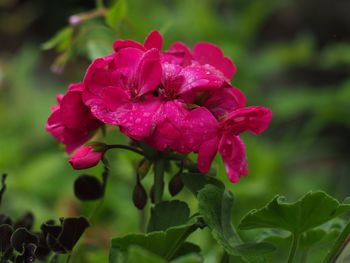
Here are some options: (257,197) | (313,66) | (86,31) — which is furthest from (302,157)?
(86,31)

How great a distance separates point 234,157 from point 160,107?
0.11m

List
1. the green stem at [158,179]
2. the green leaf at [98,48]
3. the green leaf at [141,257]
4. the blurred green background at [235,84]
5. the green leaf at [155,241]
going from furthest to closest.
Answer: the blurred green background at [235,84] → the green leaf at [98,48] → the green stem at [158,179] → the green leaf at [155,241] → the green leaf at [141,257]

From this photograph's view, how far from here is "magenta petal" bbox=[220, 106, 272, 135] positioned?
30.0 inches

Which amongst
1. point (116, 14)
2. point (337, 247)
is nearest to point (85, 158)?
point (337, 247)

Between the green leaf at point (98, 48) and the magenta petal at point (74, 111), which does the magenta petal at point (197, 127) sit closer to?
the magenta petal at point (74, 111)

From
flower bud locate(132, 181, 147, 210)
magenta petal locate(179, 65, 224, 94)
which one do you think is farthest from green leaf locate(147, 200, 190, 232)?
magenta petal locate(179, 65, 224, 94)

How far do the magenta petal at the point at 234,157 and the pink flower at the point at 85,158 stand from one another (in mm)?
130

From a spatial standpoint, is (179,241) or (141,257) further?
(179,241)

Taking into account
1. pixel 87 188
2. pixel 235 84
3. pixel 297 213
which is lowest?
pixel 235 84

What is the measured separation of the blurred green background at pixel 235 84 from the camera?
1.82 metres

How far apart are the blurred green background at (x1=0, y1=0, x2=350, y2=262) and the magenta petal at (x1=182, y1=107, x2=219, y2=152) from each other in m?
0.22

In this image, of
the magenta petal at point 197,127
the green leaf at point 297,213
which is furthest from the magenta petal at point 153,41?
the green leaf at point 297,213

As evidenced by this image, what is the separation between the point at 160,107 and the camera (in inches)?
29.5

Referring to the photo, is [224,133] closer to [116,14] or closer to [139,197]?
[139,197]
